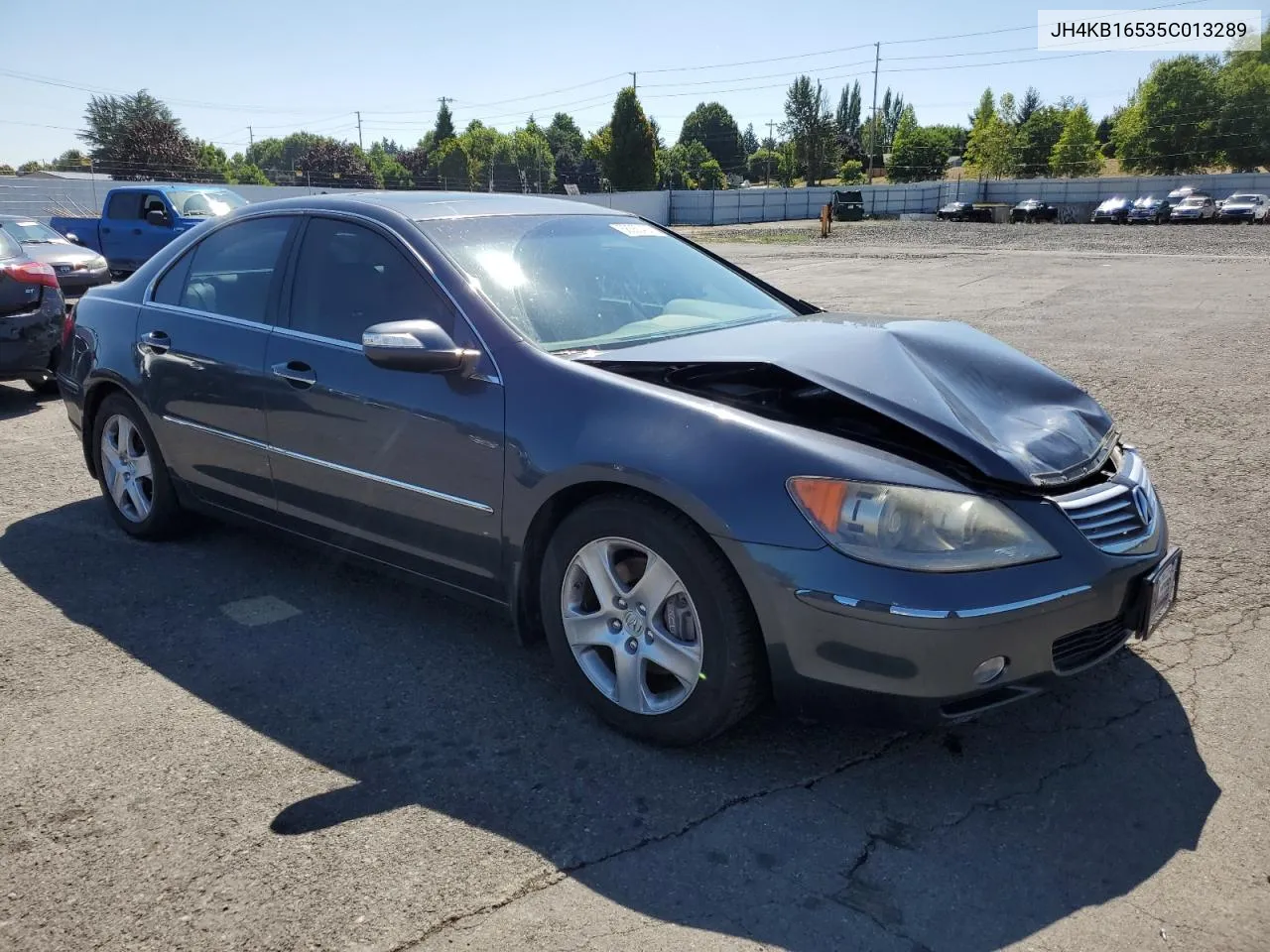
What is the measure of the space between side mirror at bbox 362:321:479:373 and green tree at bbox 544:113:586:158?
464 feet

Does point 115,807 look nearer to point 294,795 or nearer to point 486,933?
point 294,795

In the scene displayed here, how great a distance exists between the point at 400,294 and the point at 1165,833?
9.52ft

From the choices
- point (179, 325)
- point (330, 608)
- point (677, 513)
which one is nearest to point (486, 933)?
point (677, 513)

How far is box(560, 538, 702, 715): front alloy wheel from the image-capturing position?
2.87 m

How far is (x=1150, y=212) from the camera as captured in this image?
48000 millimetres

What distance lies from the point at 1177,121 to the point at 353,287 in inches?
3861

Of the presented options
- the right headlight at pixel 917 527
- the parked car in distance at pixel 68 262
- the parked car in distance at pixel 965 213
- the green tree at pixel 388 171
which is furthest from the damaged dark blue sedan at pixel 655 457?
the green tree at pixel 388 171

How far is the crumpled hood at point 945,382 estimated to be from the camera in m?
2.80

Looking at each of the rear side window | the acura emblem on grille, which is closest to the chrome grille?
the acura emblem on grille

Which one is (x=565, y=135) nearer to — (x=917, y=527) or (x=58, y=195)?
(x=58, y=195)

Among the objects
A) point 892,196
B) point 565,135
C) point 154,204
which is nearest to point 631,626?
point 154,204

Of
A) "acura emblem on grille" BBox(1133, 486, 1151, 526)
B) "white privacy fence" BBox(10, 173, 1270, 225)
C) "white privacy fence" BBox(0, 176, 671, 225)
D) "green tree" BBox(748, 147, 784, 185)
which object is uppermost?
"green tree" BBox(748, 147, 784, 185)

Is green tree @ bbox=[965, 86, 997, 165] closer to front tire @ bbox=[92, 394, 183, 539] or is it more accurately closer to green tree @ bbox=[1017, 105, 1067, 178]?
green tree @ bbox=[1017, 105, 1067, 178]

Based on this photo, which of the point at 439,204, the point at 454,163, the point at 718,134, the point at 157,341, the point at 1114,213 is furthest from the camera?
the point at 718,134
